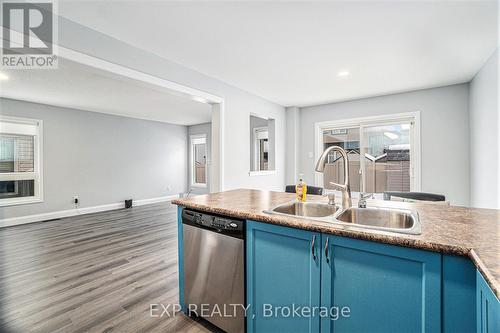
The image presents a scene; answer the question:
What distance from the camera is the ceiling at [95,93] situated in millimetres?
3205

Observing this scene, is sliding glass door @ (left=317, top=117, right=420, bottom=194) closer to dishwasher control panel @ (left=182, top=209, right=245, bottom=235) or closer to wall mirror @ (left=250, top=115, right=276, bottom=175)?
wall mirror @ (left=250, top=115, right=276, bottom=175)

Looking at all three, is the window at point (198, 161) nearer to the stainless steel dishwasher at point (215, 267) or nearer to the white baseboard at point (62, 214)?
Result: the white baseboard at point (62, 214)

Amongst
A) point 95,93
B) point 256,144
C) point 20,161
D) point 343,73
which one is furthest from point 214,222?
point 20,161

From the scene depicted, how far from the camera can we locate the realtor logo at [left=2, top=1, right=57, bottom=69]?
1.82m

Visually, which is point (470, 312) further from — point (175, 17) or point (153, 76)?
point (153, 76)

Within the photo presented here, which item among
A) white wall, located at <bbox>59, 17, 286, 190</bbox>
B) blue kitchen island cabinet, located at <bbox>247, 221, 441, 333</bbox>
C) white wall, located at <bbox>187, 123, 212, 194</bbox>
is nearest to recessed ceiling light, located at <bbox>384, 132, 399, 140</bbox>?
white wall, located at <bbox>59, 17, 286, 190</bbox>

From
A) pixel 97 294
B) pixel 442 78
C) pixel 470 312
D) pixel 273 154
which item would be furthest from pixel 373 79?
pixel 97 294

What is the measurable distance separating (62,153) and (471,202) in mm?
7827

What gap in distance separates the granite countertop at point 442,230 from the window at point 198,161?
20.9ft

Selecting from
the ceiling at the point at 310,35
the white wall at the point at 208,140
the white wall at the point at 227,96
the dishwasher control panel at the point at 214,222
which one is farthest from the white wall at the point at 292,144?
the dishwasher control panel at the point at 214,222

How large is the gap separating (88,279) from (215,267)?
1.73m

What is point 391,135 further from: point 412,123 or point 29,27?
point 29,27

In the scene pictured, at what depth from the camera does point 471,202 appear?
3686 millimetres

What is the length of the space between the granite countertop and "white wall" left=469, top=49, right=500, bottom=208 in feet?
5.90
